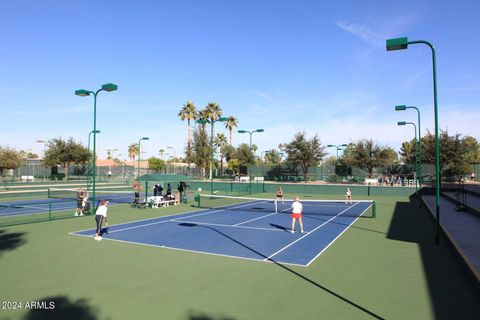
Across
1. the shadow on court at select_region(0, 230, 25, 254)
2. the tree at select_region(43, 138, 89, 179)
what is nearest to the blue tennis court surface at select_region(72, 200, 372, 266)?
the shadow on court at select_region(0, 230, 25, 254)

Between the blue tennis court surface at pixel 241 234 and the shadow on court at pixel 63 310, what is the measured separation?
512 cm

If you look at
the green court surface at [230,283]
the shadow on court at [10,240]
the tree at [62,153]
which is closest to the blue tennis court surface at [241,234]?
the green court surface at [230,283]

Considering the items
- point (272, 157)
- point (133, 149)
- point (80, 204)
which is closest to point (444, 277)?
point (80, 204)

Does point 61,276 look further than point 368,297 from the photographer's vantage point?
Yes

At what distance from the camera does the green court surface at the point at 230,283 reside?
7.04m

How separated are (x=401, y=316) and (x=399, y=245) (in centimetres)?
702

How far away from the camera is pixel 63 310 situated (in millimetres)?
7121

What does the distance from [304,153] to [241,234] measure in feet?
134

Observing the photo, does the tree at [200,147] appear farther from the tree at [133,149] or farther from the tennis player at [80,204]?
the tree at [133,149]

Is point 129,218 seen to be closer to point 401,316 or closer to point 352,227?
point 352,227

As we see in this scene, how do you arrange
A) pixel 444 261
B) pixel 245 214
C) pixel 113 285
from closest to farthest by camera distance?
pixel 113 285, pixel 444 261, pixel 245 214

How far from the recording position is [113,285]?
28.2ft

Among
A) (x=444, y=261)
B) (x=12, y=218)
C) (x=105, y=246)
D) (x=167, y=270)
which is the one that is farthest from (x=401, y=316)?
(x=12, y=218)

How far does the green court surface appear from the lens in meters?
7.04
